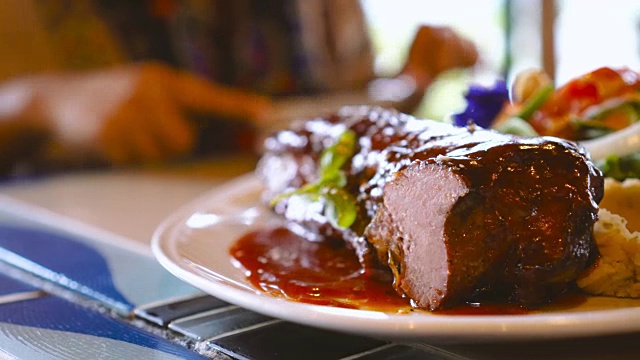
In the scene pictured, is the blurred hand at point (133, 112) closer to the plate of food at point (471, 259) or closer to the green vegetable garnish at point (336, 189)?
the green vegetable garnish at point (336, 189)

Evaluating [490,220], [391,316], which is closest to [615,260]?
[490,220]

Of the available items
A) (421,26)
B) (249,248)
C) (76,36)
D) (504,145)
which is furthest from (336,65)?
(504,145)

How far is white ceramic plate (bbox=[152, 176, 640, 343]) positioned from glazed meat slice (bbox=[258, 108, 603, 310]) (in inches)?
2.8

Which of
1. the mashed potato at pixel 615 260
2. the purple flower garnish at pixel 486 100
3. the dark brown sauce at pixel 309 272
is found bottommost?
the dark brown sauce at pixel 309 272

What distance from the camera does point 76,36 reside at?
4.45 metres

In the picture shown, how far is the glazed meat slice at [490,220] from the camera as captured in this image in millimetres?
1019

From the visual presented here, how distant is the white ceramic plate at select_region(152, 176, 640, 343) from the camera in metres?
0.84

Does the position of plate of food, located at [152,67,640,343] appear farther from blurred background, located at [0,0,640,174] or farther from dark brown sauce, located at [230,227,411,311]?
blurred background, located at [0,0,640,174]

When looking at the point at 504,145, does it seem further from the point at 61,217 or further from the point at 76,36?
the point at 76,36

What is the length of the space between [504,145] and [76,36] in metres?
3.93

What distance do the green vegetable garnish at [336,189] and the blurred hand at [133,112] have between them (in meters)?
1.71

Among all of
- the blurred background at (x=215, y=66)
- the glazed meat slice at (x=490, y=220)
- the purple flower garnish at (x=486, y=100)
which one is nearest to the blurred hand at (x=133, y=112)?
the blurred background at (x=215, y=66)

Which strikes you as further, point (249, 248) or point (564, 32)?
point (564, 32)

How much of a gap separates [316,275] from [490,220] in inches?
15.2
